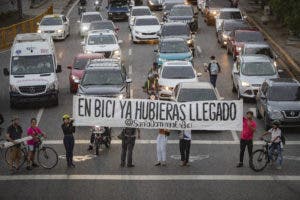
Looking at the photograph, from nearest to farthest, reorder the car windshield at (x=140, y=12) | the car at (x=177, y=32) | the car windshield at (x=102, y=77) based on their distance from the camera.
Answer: the car windshield at (x=102, y=77), the car at (x=177, y=32), the car windshield at (x=140, y=12)

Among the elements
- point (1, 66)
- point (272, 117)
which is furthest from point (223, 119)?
point (1, 66)

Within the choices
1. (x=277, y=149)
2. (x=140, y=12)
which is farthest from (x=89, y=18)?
(x=277, y=149)

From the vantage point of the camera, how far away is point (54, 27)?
165 feet

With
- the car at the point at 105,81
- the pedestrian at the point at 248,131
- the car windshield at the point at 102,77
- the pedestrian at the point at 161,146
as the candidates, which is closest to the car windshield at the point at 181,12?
the car at the point at 105,81

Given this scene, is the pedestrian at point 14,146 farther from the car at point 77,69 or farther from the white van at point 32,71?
the car at point 77,69

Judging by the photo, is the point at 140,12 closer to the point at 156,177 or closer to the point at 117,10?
the point at 117,10

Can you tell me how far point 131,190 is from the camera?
65.0ft

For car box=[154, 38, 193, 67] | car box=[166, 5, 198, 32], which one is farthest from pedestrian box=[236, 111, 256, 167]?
car box=[166, 5, 198, 32]

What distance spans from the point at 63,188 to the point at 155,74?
39.3 feet

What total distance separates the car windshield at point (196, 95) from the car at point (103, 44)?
12661 millimetres

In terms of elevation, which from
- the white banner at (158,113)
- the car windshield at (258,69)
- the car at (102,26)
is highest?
the white banner at (158,113)

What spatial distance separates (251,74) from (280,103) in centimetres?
568

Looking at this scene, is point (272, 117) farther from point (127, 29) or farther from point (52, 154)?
point (127, 29)

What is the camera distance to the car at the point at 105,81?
28297 millimetres
